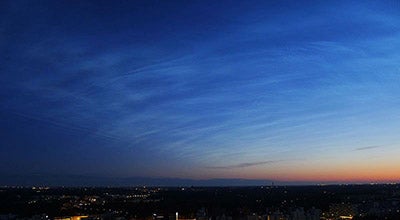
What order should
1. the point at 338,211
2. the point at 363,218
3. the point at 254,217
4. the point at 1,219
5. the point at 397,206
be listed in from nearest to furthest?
the point at 1,219
the point at 254,217
the point at 363,218
the point at 338,211
the point at 397,206

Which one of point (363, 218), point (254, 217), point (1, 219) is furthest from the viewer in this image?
point (363, 218)

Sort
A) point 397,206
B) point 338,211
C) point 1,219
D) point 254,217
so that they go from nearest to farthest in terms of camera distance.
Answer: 1. point 1,219
2. point 254,217
3. point 338,211
4. point 397,206

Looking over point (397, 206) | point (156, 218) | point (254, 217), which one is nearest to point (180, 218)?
point (156, 218)

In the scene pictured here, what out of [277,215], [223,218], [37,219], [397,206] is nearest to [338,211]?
[397,206]

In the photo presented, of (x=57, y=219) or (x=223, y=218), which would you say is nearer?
(x=223, y=218)

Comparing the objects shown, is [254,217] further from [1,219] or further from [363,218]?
[1,219]

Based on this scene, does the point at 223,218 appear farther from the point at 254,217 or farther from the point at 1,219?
the point at 1,219

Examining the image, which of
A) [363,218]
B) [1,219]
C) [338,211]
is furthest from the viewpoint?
[338,211]

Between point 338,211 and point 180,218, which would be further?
point 338,211
